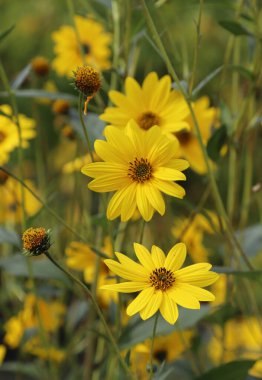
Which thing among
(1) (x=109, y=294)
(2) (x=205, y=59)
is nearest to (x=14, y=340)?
(1) (x=109, y=294)

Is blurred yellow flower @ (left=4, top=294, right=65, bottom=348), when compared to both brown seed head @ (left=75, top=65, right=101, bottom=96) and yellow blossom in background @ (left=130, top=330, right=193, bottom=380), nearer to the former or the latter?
yellow blossom in background @ (left=130, top=330, right=193, bottom=380)

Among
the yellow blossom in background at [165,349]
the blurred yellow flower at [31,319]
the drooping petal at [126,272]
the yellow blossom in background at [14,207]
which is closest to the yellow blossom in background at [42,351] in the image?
the blurred yellow flower at [31,319]

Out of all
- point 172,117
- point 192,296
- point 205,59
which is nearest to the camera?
point 192,296

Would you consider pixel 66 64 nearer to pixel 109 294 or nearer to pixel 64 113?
pixel 64 113

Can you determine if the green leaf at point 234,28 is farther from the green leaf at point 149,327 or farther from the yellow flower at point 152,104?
the green leaf at point 149,327

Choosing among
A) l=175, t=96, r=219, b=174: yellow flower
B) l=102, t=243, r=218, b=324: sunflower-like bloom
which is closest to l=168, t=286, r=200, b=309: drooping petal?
l=102, t=243, r=218, b=324: sunflower-like bloom

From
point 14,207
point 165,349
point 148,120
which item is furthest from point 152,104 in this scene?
point 14,207

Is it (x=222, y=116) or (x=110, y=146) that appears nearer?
(x=110, y=146)

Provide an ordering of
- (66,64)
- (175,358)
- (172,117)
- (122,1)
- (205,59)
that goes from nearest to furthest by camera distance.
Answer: (172,117) → (122,1) → (175,358) → (66,64) → (205,59)
